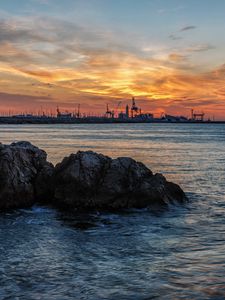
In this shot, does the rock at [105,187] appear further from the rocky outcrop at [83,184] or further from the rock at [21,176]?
the rock at [21,176]

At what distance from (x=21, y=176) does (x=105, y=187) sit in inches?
169

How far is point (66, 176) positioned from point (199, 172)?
16.8m

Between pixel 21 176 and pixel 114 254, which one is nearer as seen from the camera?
pixel 114 254

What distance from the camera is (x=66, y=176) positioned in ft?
69.3

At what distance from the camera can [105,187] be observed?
68.4 ft

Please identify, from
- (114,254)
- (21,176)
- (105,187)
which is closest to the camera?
(114,254)

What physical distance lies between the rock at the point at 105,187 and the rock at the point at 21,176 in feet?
3.29

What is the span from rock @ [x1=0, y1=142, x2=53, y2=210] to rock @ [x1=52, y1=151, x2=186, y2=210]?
1003 mm

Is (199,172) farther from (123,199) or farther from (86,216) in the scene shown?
(86,216)

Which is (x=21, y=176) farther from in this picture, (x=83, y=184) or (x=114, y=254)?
(x=114, y=254)

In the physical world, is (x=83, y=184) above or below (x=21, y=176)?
below

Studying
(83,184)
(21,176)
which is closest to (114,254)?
(83,184)

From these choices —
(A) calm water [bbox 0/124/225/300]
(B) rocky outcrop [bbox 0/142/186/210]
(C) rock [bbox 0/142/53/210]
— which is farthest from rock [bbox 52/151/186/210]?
(A) calm water [bbox 0/124/225/300]

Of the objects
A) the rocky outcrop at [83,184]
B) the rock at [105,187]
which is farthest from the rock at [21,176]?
the rock at [105,187]
